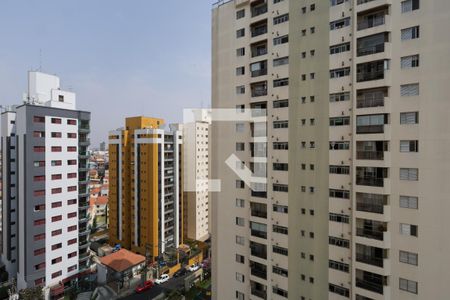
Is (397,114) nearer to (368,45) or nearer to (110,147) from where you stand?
(368,45)

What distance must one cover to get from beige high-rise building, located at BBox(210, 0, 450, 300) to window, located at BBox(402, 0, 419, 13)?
40mm

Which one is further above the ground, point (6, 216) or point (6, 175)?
point (6, 175)

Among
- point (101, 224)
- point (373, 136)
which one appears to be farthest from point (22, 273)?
point (373, 136)

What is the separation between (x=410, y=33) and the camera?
36.1 ft

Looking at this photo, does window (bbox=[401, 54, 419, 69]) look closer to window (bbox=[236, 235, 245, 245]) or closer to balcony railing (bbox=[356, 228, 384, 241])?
balcony railing (bbox=[356, 228, 384, 241])

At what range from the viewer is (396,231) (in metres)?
11.4

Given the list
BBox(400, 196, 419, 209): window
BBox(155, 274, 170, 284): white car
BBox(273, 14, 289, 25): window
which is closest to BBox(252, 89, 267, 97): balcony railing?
BBox(273, 14, 289, 25): window

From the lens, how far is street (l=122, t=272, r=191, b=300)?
29.4 metres

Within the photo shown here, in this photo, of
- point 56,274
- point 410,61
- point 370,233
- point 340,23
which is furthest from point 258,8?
point 56,274

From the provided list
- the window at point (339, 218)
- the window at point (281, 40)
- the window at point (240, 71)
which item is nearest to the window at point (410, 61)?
the window at point (281, 40)

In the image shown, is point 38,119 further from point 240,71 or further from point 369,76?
point 369,76

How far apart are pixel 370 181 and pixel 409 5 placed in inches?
339

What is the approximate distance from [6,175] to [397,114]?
39680 mm

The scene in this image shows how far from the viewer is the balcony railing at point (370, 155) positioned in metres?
11.8
